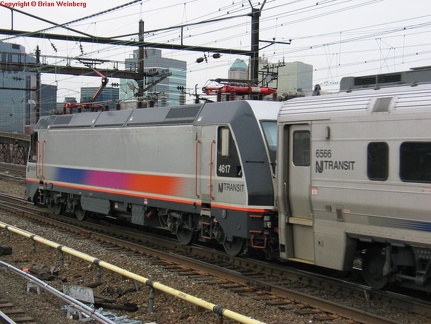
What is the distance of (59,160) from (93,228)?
10.5ft

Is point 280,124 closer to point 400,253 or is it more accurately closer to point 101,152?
point 400,253

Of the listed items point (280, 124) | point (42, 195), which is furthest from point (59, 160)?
point (280, 124)

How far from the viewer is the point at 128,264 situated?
11438mm

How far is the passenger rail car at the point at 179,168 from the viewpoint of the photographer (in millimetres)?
10844

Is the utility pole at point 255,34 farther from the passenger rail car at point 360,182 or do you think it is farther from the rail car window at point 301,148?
the passenger rail car at point 360,182

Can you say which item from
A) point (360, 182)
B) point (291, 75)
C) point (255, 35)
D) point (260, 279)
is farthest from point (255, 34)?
point (360, 182)

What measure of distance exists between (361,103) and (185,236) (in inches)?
251

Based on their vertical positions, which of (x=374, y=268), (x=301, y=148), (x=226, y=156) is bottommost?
(x=374, y=268)

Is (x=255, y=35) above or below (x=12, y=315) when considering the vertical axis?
above

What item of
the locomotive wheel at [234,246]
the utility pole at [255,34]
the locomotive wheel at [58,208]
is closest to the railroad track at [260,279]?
the locomotive wheel at [234,246]

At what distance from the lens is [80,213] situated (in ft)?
59.3

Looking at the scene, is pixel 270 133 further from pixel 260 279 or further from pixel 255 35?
pixel 255 35

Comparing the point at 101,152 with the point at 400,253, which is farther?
the point at 101,152

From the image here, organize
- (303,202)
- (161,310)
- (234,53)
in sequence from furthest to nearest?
(234,53)
(303,202)
(161,310)
